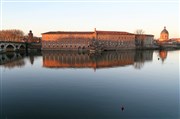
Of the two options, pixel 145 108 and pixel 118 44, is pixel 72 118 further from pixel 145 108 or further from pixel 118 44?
pixel 118 44

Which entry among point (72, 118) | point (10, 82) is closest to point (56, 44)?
point (10, 82)

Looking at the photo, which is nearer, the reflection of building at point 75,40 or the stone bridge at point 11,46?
the stone bridge at point 11,46

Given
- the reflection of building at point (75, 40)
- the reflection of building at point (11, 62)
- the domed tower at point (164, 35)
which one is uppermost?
the domed tower at point (164, 35)

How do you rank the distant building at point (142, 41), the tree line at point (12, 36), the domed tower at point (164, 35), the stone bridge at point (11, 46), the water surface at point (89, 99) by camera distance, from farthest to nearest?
the domed tower at point (164, 35) → the distant building at point (142, 41) → the tree line at point (12, 36) → the stone bridge at point (11, 46) → the water surface at point (89, 99)

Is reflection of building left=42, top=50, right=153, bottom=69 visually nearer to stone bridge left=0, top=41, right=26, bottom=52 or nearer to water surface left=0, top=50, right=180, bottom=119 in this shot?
water surface left=0, top=50, right=180, bottom=119

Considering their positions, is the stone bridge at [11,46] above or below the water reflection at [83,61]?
above

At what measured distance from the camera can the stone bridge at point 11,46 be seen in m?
59.6

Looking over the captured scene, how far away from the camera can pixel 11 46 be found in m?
65.2

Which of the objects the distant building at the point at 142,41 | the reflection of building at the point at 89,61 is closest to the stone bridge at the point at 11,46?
the reflection of building at the point at 89,61

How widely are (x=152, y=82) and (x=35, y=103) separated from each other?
398 inches

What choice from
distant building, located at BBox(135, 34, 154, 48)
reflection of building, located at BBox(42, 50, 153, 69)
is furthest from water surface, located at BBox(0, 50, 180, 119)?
distant building, located at BBox(135, 34, 154, 48)

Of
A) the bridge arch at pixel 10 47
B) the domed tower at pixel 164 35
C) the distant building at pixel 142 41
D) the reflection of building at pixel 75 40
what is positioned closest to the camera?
the bridge arch at pixel 10 47

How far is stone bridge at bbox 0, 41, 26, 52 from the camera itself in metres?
59.6

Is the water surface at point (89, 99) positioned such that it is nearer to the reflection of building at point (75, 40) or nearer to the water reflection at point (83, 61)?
the water reflection at point (83, 61)
